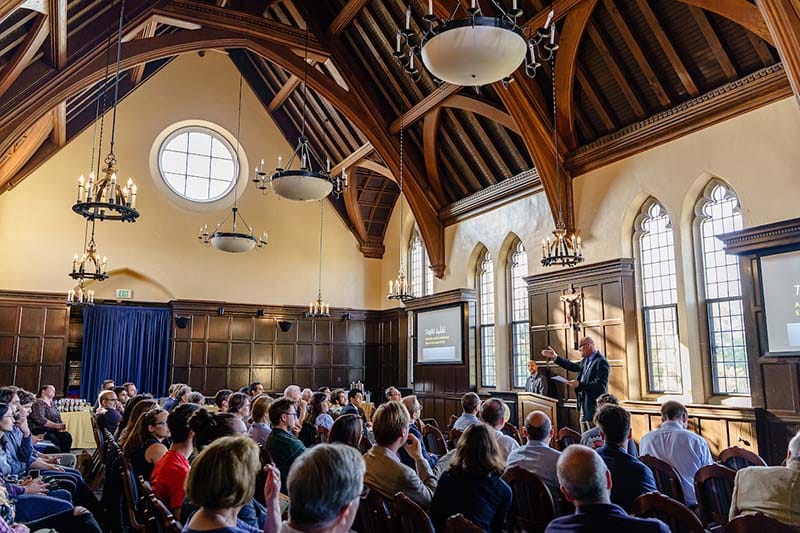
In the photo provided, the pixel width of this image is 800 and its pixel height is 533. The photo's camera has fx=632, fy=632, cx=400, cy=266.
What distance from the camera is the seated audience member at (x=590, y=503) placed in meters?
2.33

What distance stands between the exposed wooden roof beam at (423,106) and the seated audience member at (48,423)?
8.04 m

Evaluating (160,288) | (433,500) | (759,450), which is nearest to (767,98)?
(759,450)

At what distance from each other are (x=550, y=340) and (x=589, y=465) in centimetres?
821

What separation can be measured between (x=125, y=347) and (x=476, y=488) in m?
12.5

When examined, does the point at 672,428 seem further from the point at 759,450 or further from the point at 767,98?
the point at 767,98

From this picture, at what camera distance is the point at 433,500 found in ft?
10.8

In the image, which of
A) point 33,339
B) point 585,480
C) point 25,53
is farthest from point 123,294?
point 585,480

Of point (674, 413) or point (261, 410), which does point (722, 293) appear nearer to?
point (674, 413)

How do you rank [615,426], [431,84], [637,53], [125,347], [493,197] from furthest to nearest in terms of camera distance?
[125,347] < [493,197] < [431,84] < [637,53] < [615,426]

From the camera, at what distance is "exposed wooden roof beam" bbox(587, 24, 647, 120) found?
352 inches

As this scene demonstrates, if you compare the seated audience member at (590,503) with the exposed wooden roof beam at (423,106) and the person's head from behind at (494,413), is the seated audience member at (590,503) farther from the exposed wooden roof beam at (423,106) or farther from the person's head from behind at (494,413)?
the exposed wooden roof beam at (423,106)

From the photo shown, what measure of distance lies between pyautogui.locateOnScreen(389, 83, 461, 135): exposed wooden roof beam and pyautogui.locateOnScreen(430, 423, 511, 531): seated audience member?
346 inches

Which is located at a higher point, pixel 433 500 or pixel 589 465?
pixel 589 465

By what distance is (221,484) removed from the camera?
236 centimetres
